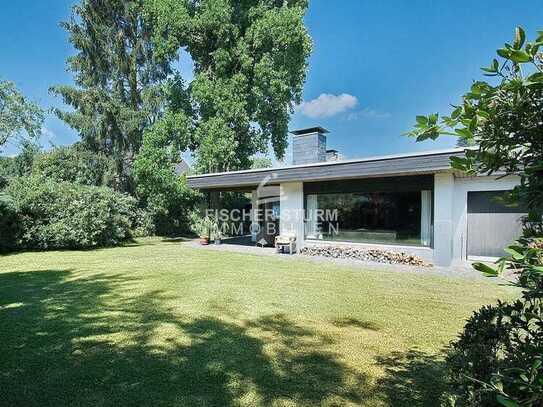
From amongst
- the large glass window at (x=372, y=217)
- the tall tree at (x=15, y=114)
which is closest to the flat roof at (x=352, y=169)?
the large glass window at (x=372, y=217)

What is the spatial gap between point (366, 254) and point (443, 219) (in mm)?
2543

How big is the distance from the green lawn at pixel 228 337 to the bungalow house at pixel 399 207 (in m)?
2.27

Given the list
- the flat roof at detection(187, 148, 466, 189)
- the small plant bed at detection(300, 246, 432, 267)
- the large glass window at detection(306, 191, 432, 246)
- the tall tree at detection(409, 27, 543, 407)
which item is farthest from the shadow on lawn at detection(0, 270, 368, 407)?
the large glass window at detection(306, 191, 432, 246)

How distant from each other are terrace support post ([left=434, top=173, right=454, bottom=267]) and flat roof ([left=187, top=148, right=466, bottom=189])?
2.06ft

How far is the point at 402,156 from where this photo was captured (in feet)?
28.8

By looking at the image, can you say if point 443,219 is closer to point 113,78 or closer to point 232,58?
point 232,58

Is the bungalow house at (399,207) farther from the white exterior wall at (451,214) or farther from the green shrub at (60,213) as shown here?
the green shrub at (60,213)

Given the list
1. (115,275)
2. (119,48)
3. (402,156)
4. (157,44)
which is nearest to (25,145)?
(119,48)

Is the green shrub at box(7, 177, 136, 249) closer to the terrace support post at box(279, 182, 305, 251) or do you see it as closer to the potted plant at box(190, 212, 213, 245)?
the potted plant at box(190, 212, 213, 245)

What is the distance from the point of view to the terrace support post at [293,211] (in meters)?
12.1

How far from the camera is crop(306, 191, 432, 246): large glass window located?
965 cm

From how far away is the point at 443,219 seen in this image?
9.05 m

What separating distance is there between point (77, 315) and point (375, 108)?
955 inches

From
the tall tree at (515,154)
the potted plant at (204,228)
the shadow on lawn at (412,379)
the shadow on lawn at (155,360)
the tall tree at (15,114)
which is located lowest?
the shadow on lawn at (412,379)
